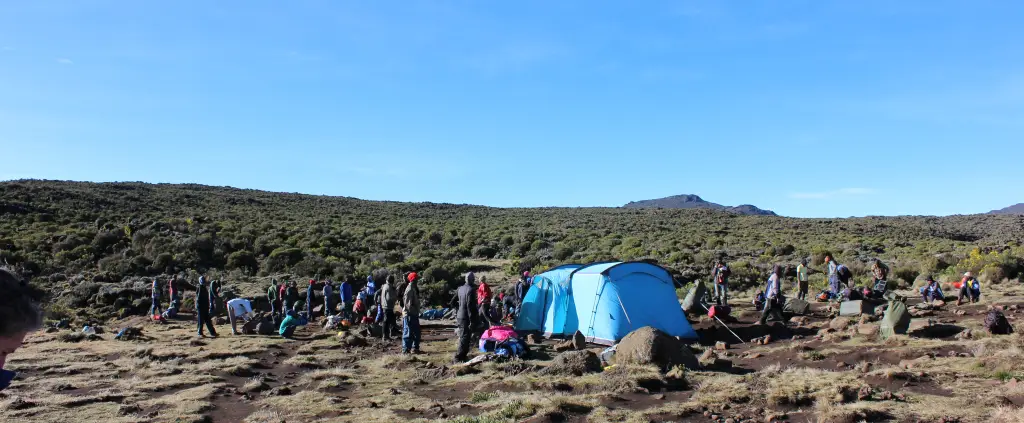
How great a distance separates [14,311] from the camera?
7.51ft

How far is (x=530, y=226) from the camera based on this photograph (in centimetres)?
5097

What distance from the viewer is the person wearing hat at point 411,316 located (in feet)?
40.9

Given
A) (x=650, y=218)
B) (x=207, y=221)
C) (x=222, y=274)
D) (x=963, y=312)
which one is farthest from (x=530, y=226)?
(x=963, y=312)

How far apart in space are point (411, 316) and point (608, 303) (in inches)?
155

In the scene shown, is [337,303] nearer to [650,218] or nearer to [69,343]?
[69,343]

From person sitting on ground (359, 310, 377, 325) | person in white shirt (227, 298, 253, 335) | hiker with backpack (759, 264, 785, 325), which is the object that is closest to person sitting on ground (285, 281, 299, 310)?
person in white shirt (227, 298, 253, 335)

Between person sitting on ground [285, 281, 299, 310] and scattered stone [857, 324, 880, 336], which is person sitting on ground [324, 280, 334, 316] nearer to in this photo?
person sitting on ground [285, 281, 299, 310]

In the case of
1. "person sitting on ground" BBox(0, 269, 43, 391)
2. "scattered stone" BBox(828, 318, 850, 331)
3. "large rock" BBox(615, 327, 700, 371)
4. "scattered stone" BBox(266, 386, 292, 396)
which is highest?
"person sitting on ground" BBox(0, 269, 43, 391)

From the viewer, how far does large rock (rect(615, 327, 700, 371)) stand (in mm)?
10234

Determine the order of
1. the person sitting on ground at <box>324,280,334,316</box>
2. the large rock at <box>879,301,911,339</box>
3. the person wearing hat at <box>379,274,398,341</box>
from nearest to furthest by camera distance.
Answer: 1. the large rock at <box>879,301,911,339</box>
2. the person wearing hat at <box>379,274,398,341</box>
3. the person sitting on ground at <box>324,280,334,316</box>

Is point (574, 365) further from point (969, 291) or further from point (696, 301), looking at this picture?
point (969, 291)

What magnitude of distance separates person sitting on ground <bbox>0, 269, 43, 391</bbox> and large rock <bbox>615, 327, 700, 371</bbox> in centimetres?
884

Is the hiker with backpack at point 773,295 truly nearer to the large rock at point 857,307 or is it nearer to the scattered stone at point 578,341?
the large rock at point 857,307

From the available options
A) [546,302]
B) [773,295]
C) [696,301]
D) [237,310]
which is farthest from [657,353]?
[237,310]
